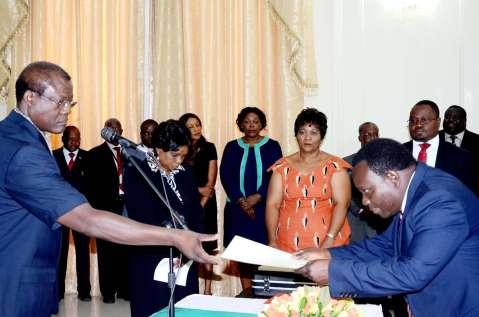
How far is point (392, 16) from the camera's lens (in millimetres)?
6883

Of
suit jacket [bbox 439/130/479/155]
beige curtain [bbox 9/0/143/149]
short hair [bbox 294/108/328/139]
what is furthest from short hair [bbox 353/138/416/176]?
beige curtain [bbox 9/0/143/149]

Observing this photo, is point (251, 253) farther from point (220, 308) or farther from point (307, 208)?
point (307, 208)

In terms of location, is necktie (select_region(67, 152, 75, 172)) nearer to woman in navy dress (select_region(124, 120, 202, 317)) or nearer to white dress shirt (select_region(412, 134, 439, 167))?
woman in navy dress (select_region(124, 120, 202, 317))

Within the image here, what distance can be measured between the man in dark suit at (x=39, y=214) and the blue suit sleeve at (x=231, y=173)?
3.73m

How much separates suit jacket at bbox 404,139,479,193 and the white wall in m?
1.70

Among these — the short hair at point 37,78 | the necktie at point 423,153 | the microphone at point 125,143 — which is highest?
Answer: the short hair at point 37,78

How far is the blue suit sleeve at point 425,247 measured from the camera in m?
2.44

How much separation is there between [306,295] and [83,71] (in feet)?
18.9

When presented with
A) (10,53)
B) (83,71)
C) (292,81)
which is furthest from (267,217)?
(10,53)

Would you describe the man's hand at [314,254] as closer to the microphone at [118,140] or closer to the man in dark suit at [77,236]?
the microphone at [118,140]

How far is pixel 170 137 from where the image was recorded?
407cm

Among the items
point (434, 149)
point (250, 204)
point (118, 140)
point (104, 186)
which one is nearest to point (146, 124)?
point (104, 186)

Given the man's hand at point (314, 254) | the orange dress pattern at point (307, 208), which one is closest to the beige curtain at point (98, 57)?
the orange dress pattern at point (307, 208)

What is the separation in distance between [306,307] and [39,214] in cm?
99
